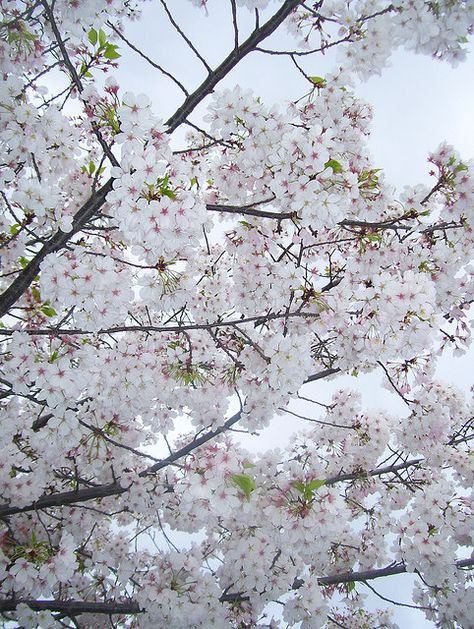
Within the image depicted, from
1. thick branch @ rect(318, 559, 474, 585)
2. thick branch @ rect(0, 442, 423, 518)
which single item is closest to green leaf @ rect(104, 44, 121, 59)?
thick branch @ rect(0, 442, 423, 518)

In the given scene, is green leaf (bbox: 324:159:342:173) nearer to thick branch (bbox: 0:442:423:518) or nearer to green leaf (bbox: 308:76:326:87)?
green leaf (bbox: 308:76:326:87)

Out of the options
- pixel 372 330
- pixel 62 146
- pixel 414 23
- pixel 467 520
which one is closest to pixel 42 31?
pixel 62 146

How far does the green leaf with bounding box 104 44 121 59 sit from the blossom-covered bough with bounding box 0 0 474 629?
94 millimetres

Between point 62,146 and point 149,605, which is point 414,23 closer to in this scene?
point 62,146

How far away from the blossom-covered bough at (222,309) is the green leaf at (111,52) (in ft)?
0.31

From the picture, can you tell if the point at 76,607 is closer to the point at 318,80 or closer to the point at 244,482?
the point at 244,482

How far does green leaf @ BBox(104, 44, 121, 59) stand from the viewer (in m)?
4.16

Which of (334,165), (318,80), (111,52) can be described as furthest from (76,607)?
(318,80)

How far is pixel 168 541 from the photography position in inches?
221

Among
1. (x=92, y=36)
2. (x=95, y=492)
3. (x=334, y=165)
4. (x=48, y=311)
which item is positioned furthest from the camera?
(x=95, y=492)

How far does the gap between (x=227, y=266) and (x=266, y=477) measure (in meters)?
3.01

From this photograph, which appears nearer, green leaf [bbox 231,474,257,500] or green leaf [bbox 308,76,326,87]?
green leaf [bbox 231,474,257,500]

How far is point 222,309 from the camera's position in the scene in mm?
6035

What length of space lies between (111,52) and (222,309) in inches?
121
